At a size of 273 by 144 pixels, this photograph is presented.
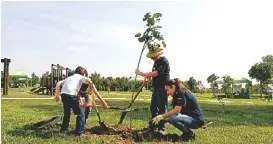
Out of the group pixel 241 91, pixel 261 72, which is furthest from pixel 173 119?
pixel 261 72

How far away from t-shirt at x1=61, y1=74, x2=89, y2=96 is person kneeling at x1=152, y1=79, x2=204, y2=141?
169 centimetres

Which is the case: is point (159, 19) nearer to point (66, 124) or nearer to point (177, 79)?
point (177, 79)

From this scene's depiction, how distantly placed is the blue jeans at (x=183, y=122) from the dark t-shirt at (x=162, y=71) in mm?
779

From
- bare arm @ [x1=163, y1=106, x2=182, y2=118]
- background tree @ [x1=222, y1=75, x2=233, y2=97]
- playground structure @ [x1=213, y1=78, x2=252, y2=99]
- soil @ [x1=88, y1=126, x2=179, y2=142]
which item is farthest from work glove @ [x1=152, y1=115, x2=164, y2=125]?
background tree @ [x1=222, y1=75, x2=233, y2=97]

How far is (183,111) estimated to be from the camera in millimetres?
7277

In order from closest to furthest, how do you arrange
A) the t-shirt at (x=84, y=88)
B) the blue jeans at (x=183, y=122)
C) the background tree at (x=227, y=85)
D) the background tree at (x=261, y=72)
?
the blue jeans at (x=183, y=122) → the t-shirt at (x=84, y=88) → the background tree at (x=227, y=85) → the background tree at (x=261, y=72)

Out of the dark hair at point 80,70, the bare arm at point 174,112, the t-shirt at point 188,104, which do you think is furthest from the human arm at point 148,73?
the dark hair at point 80,70

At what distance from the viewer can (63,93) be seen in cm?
736

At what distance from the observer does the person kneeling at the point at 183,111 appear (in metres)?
6.91

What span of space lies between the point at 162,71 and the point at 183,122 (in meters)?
1.10

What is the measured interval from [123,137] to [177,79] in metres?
1.55

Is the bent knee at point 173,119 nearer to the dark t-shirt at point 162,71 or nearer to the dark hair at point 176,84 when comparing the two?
the dark hair at point 176,84

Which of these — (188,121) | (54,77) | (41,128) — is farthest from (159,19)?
Answer: (54,77)

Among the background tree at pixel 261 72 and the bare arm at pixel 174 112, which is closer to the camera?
the bare arm at pixel 174 112
